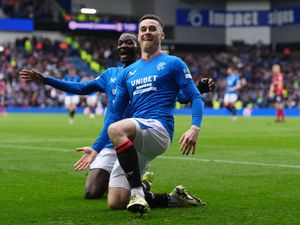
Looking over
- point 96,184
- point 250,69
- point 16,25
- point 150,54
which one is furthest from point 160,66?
point 250,69

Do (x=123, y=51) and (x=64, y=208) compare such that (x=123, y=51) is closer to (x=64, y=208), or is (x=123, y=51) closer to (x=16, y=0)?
(x=64, y=208)

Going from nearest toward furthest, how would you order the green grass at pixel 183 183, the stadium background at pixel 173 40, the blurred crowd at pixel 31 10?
the green grass at pixel 183 183
the stadium background at pixel 173 40
the blurred crowd at pixel 31 10

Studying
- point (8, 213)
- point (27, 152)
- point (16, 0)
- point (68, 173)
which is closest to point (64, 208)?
point (8, 213)

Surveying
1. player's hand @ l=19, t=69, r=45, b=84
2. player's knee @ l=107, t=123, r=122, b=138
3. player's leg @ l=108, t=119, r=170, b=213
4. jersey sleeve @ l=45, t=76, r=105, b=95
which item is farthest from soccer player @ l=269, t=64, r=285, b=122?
player's knee @ l=107, t=123, r=122, b=138

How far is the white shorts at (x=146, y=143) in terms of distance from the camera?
707cm

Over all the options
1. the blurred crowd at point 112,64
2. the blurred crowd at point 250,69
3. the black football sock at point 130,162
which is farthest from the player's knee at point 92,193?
the blurred crowd at point 250,69

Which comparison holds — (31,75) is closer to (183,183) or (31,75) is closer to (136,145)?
(136,145)

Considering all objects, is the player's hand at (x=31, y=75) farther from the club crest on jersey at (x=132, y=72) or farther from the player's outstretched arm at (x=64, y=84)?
the club crest on jersey at (x=132, y=72)

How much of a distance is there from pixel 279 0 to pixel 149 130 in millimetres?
55220

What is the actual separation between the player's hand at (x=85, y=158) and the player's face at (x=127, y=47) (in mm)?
1467

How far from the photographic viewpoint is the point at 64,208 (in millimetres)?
7387

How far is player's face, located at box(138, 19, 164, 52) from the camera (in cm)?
739

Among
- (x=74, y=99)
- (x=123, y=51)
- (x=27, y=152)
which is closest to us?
(x=123, y=51)

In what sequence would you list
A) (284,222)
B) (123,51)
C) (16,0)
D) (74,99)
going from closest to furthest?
(284,222), (123,51), (74,99), (16,0)
